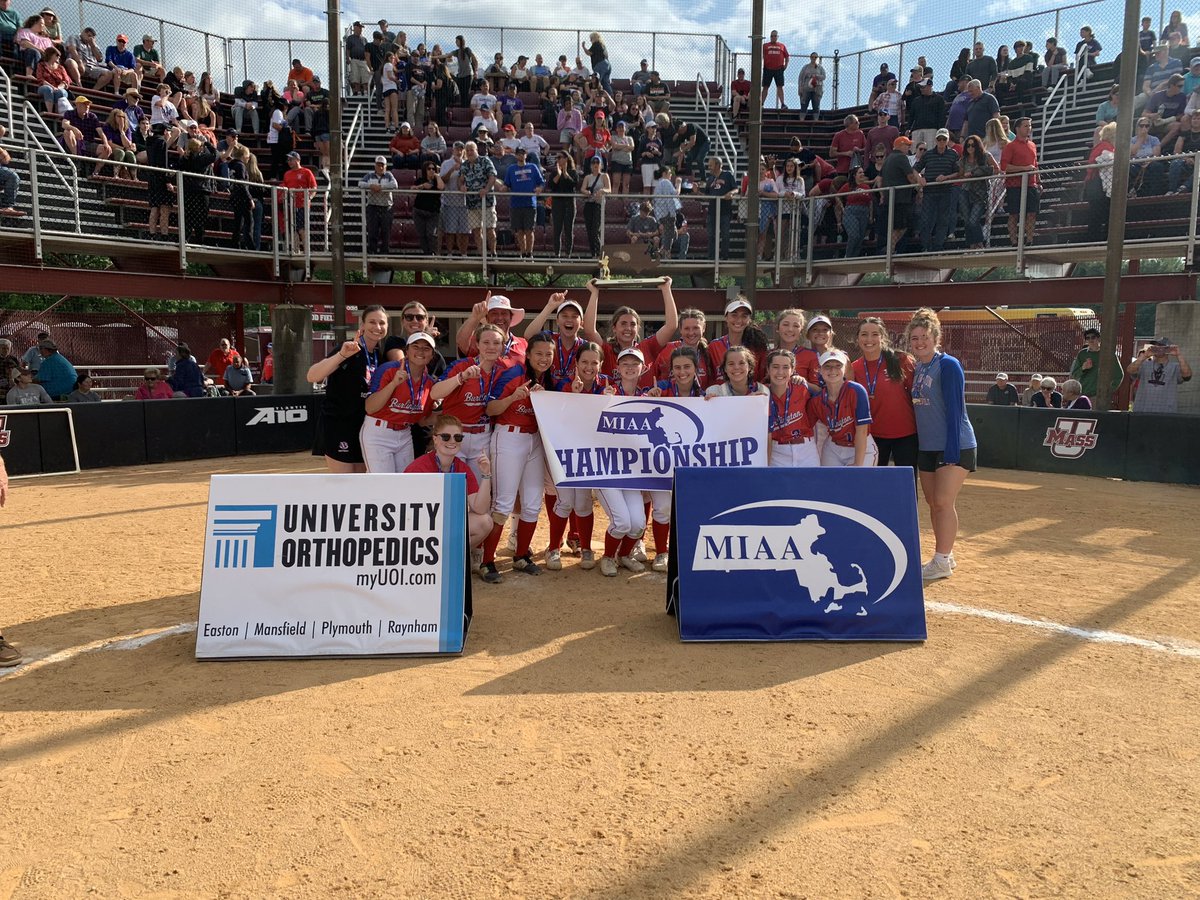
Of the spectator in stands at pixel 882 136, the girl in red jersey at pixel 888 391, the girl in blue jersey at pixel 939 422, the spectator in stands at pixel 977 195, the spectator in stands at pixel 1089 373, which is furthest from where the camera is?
the spectator in stands at pixel 882 136

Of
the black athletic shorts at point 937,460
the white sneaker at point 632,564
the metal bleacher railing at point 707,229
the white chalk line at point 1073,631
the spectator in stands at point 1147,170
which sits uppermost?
the spectator in stands at point 1147,170

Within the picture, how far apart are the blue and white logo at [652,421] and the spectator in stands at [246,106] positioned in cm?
1872

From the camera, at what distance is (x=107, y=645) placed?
19.4ft

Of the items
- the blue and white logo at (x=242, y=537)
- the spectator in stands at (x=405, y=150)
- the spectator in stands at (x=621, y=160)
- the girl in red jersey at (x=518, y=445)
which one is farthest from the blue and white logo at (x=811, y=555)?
the spectator in stands at (x=405, y=150)

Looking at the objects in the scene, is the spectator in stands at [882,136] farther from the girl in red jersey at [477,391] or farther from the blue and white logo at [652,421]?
the girl in red jersey at [477,391]

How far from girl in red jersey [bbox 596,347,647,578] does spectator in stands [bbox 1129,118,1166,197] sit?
10125mm

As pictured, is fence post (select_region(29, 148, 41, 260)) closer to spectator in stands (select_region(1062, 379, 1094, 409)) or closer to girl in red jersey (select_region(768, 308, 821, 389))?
girl in red jersey (select_region(768, 308, 821, 389))

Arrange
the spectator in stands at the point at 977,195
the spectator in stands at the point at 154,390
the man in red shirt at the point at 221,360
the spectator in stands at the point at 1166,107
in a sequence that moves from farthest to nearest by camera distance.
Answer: the man in red shirt at the point at 221,360 < the spectator in stands at the point at 154,390 < the spectator in stands at the point at 1166,107 < the spectator in stands at the point at 977,195

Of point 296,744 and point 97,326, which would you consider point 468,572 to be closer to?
point 296,744

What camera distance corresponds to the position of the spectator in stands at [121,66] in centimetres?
2086

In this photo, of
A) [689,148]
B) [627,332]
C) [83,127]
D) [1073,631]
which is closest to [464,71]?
[689,148]

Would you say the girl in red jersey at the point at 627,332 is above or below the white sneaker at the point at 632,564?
above

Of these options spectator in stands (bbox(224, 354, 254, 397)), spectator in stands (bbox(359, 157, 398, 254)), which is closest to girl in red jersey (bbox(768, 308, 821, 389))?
spectator in stands (bbox(359, 157, 398, 254))

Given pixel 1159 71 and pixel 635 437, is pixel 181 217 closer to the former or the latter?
pixel 635 437
